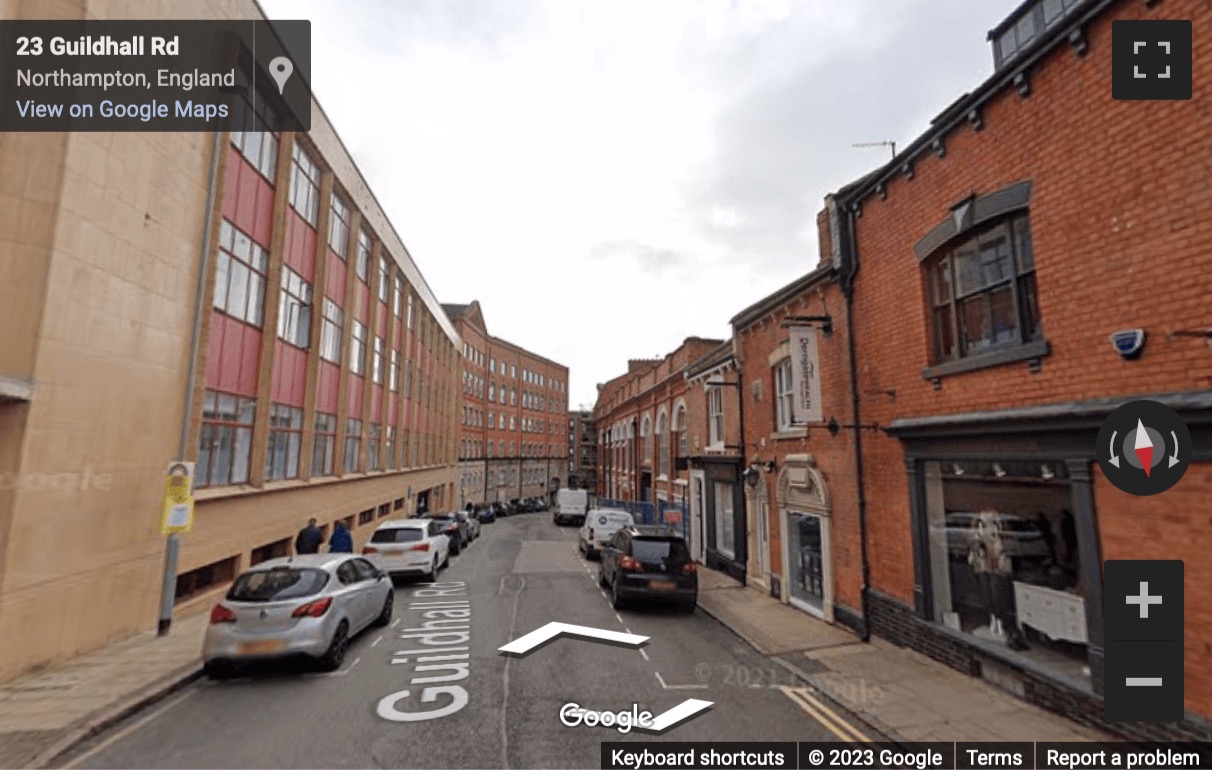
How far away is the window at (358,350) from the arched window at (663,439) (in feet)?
44.8

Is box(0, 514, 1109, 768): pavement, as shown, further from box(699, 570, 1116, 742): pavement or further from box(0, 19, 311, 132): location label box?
box(0, 19, 311, 132): location label box

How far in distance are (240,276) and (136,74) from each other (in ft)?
16.0

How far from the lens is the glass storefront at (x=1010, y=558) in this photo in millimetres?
6633

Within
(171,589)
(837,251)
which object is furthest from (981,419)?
(171,589)

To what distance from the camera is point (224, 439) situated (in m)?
13.0

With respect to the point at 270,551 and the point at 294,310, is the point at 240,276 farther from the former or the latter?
the point at 270,551

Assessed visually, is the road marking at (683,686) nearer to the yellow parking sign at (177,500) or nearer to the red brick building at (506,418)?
the yellow parking sign at (177,500)

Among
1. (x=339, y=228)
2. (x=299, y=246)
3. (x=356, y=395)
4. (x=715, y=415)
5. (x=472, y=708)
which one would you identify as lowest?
(x=472, y=708)

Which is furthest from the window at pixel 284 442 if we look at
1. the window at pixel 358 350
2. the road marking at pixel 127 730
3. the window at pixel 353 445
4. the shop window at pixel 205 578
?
the road marking at pixel 127 730

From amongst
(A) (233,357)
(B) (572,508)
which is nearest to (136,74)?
(A) (233,357)

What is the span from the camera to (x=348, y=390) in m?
21.5

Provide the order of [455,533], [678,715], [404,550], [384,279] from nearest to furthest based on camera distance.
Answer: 1. [678,715]
2. [404,550]
3. [455,533]
4. [384,279]

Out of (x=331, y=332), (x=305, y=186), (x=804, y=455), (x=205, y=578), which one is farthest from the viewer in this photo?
(x=331, y=332)

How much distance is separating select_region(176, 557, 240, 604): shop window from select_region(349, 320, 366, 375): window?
33.9 feet
